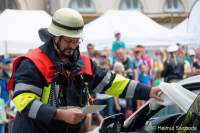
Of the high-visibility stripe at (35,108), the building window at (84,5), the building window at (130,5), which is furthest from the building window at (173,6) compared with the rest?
the high-visibility stripe at (35,108)

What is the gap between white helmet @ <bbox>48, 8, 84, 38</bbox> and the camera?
A: 4.32 metres

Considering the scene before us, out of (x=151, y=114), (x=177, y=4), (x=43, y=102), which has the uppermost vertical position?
(x=43, y=102)

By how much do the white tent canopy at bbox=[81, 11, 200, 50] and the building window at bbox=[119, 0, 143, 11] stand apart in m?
24.3

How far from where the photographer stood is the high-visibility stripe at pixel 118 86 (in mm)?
4856

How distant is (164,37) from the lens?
19781mm

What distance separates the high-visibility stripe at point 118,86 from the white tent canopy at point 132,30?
41.9ft

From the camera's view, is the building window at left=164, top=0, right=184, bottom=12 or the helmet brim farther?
the building window at left=164, top=0, right=184, bottom=12

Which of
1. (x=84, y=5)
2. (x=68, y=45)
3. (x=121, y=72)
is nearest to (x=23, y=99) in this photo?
(x=68, y=45)

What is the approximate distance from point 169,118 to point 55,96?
969 millimetres

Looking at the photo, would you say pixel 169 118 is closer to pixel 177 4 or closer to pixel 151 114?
pixel 151 114

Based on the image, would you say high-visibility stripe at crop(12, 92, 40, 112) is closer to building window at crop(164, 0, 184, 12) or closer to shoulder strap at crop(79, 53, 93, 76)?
shoulder strap at crop(79, 53, 93, 76)

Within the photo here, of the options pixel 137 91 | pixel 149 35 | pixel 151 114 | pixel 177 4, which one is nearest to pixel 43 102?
pixel 137 91

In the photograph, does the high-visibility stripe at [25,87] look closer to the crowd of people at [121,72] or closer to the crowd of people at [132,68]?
the crowd of people at [121,72]

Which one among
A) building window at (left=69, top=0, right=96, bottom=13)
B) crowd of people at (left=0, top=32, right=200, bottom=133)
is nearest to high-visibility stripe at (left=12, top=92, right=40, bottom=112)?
crowd of people at (left=0, top=32, right=200, bottom=133)
